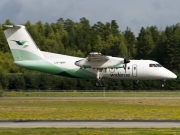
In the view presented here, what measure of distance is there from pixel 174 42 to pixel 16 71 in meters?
36.4

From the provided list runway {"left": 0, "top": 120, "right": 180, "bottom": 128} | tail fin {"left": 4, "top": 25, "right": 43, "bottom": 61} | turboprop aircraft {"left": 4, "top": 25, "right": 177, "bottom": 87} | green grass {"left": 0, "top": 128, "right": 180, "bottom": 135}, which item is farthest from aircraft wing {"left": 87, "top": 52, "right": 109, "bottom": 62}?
green grass {"left": 0, "top": 128, "right": 180, "bottom": 135}

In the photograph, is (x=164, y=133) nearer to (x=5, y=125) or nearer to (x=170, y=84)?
(x=5, y=125)

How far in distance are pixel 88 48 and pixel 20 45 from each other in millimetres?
73232

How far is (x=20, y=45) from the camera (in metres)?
57.4

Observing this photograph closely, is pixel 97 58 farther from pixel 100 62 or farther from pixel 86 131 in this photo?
pixel 86 131

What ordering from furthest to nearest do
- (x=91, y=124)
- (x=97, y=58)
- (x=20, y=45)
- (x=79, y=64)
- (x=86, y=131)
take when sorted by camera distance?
(x=20, y=45), (x=97, y=58), (x=79, y=64), (x=91, y=124), (x=86, y=131)

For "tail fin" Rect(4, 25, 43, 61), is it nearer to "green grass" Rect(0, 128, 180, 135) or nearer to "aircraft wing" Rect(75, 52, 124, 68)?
"aircraft wing" Rect(75, 52, 124, 68)

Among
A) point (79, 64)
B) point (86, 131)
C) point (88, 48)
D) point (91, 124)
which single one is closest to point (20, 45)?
point (79, 64)

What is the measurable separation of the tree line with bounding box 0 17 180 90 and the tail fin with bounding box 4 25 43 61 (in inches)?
675

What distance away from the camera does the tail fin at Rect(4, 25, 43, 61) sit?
5706 centimetres

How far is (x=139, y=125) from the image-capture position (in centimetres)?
2756

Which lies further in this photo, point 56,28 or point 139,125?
point 56,28

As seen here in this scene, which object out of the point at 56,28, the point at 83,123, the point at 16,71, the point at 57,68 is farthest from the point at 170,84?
the point at 56,28

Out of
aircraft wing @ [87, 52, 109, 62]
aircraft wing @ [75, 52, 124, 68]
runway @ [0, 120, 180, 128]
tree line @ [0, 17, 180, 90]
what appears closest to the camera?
runway @ [0, 120, 180, 128]
